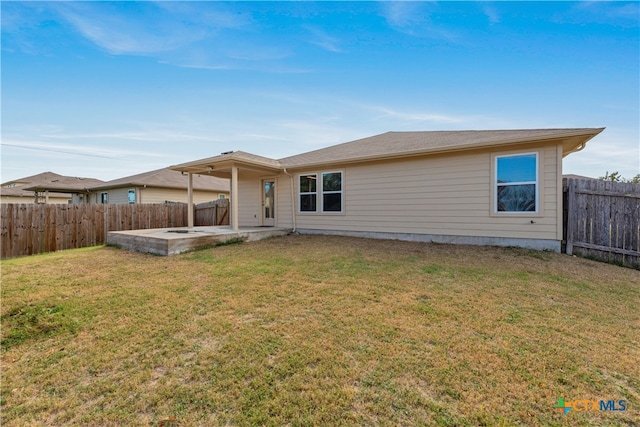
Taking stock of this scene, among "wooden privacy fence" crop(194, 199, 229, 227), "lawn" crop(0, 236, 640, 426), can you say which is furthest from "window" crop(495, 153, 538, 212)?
"wooden privacy fence" crop(194, 199, 229, 227)

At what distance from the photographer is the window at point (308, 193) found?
10.1m

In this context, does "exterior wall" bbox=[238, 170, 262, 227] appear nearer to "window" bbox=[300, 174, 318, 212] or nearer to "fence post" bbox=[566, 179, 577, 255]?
"window" bbox=[300, 174, 318, 212]

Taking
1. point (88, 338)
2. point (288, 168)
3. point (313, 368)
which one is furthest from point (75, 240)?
point (313, 368)

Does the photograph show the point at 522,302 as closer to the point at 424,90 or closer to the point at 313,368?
the point at 313,368

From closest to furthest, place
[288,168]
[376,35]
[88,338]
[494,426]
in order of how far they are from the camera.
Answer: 1. [494,426]
2. [88,338]
3. [376,35]
4. [288,168]

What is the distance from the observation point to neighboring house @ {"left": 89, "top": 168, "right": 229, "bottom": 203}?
16.7 m

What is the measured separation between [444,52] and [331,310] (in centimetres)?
1003

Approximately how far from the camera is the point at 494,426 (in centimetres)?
166

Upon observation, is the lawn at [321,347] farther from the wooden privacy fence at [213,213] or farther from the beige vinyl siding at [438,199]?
the wooden privacy fence at [213,213]

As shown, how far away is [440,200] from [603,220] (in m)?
3.39

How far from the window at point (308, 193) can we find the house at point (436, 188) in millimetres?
37

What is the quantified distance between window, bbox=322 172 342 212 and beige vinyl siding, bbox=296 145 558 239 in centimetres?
25
